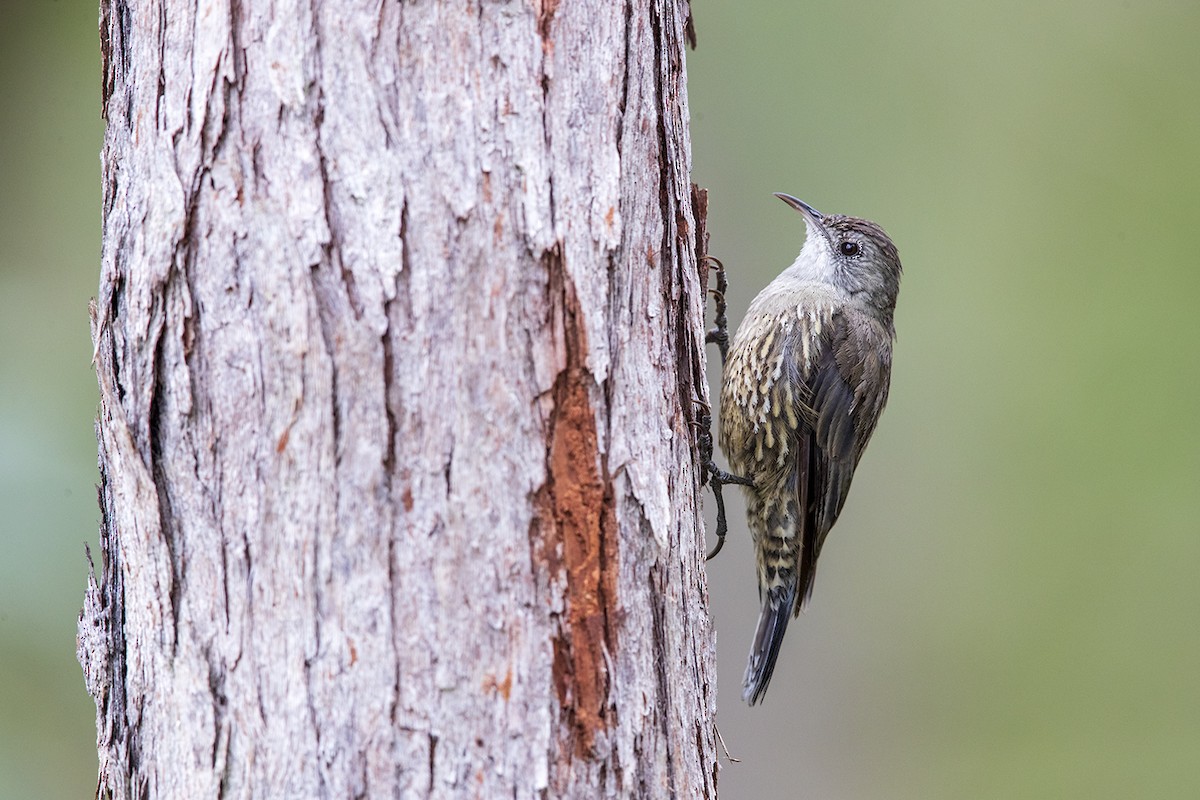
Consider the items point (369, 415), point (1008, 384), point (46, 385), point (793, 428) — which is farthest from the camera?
point (1008, 384)

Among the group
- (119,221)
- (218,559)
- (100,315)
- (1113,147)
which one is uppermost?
(1113,147)

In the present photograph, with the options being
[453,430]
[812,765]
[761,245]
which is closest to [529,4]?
[453,430]

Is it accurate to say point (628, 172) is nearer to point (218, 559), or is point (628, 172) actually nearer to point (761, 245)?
point (218, 559)

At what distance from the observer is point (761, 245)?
5.17 metres

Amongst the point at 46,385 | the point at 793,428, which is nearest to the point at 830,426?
the point at 793,428

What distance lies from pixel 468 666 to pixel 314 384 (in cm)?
44

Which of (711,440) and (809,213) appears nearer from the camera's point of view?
(711,440)

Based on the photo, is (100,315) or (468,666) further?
(100,315)

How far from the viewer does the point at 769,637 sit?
10.3ft

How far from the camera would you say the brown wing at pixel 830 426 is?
3119 millimetres

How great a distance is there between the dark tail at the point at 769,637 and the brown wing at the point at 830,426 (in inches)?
1.8

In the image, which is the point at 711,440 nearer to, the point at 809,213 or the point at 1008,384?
the point at 809,213

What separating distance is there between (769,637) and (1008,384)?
3.07 m

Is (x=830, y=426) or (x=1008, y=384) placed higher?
(x=1008, y=384)
